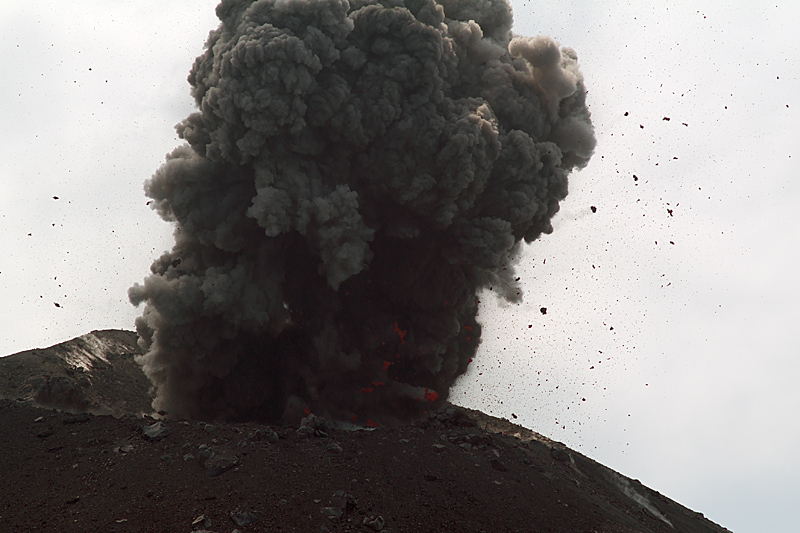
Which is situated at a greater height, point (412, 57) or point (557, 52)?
point (557, 52)

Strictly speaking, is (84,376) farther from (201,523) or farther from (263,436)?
(201,523)

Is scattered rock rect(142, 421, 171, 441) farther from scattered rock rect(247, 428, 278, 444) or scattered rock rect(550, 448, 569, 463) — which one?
scattered rock rect(550, 448, 569, 463)

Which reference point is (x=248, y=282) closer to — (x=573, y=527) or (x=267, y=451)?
(x=267, y=451)

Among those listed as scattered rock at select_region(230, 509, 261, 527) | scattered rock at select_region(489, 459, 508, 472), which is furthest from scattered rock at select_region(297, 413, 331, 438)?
scattered rock at select_region(230, 509, 261, 527)

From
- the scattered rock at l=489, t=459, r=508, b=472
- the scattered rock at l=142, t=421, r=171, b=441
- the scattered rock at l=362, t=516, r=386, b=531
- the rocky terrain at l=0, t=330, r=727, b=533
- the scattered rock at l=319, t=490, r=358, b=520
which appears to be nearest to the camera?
the scattered rock at l=362, t=516, r=386, b=531

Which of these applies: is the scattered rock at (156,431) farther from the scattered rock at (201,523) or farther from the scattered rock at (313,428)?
the scattered rock at (201,523)

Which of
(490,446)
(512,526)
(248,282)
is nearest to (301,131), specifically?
(248,282)
